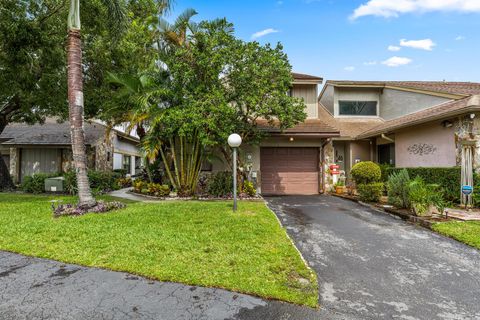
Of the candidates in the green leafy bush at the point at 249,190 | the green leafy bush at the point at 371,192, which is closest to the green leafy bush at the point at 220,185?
the green leafy bush at the point at 249,190

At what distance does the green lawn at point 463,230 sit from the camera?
5.56 meters

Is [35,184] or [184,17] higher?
[184,17]

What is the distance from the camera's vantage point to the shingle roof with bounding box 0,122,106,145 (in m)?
16.0

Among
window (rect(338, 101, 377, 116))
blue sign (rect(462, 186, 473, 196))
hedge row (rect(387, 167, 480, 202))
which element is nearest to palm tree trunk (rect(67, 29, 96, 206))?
blue sign (rect(462, 186, 473, 196))

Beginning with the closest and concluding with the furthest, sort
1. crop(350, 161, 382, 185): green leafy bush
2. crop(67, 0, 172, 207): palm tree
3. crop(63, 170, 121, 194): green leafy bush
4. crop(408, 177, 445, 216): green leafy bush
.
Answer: crop(408, 177, 445, 216): green leafy bush → crop(67, 0, 172, 207): palm tree → crop(350, 161, 382, 185): green leafy bush → crop(63, 170, 121, 194): green leafy bush

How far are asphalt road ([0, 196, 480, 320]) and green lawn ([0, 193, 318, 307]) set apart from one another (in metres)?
0.22

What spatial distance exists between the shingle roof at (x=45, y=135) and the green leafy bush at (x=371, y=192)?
50.9 feet

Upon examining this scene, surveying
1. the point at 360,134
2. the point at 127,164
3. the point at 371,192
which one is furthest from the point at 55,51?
the point at 360,134

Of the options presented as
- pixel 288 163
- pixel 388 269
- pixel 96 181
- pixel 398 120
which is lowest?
pixel 388 269

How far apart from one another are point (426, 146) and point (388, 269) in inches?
356

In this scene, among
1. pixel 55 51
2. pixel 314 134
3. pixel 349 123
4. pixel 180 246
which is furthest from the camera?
pixel 349 123

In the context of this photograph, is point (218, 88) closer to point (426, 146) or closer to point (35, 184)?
point (426, 146)

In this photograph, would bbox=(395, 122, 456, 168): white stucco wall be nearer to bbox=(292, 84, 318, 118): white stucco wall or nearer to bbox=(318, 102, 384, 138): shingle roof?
bbox=(318, 102, 384, 138): shingle roof

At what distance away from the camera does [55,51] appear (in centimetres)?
1002
